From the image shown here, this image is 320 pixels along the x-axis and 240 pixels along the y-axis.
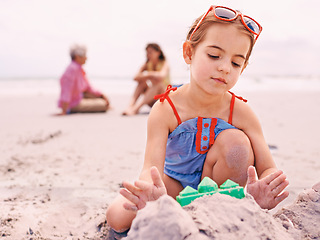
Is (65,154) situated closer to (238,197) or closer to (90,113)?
(238,197)

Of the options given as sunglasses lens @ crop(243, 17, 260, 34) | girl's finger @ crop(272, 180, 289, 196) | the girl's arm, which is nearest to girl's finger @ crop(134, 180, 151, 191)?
the girl's arm

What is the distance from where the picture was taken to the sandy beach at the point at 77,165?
1767 mm

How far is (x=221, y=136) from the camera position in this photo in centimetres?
170

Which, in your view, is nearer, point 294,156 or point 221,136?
point 221,136

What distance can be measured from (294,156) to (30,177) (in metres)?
2.20

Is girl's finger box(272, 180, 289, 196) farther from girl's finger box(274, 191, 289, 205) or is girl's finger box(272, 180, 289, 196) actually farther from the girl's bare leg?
the girl's bare leg

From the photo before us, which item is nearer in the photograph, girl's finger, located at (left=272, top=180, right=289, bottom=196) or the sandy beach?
girl's finger, located at (left=272, top=180, right=289, bottom=196)

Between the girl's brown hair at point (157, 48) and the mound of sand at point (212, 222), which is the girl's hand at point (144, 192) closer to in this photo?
the mound of sand at point (212, 222)

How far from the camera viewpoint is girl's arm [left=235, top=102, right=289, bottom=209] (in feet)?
4.70

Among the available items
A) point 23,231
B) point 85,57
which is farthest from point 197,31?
point 85,57

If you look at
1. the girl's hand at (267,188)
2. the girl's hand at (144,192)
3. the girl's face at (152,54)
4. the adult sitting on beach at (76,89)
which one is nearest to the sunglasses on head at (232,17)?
the girl's hand at (267,188)

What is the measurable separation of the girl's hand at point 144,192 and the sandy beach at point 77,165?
43 centimetres

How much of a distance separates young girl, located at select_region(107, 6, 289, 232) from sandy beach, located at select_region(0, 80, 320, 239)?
1.23 ft

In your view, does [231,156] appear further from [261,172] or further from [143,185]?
[143,185]
